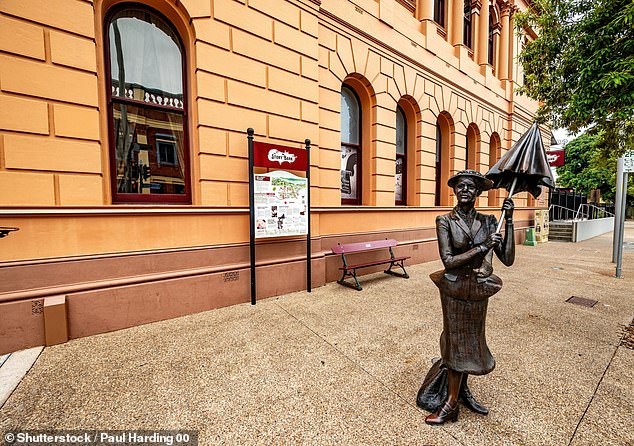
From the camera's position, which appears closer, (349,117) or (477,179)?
(477,179)

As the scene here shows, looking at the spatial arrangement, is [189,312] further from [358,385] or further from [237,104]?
[237,104]

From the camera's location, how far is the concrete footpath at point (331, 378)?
2.28 m

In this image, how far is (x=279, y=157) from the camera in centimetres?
535

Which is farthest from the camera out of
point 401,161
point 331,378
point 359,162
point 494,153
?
point 494,153

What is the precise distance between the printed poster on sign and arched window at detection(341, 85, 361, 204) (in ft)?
7.86

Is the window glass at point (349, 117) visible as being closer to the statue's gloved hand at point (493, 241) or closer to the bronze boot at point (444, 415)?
the statue's gloved hand at point (493, 241)

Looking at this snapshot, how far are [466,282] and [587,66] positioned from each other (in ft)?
17.4

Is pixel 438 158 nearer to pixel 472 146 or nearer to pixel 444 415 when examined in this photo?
pixel 472 146

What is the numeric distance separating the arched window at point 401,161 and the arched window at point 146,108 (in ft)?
21.5

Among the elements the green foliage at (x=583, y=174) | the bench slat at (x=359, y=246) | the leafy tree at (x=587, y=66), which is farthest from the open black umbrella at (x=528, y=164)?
the green foliage at (x=583, y=174)

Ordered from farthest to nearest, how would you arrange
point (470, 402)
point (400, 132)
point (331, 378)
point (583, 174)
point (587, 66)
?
1. point (583, 174)
2. point (400, 132)
3. point (587, 66)
4. point (331, 378)
5. point (470, 402)

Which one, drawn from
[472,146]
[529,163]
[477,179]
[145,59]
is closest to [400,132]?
[472,146]

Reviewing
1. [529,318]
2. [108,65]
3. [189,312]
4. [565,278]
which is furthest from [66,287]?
[565,278]

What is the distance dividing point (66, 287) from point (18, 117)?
89.8 inches
